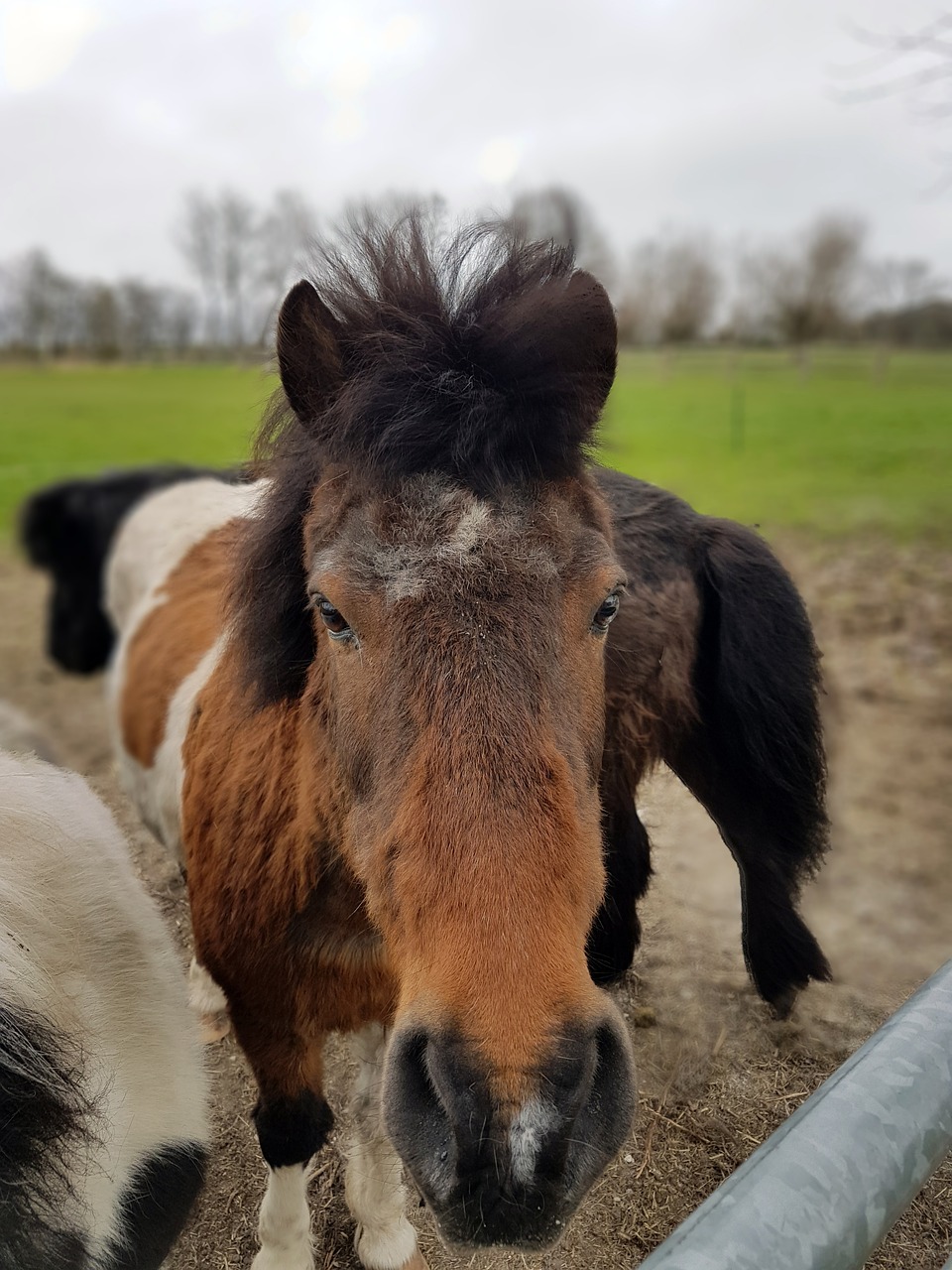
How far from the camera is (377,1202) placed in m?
2.30

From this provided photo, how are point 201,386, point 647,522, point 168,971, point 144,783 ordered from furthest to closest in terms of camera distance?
point 201,386 < point 144,783 < point 647,522 < point 168,971

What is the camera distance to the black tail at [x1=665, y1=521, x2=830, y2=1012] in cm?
255

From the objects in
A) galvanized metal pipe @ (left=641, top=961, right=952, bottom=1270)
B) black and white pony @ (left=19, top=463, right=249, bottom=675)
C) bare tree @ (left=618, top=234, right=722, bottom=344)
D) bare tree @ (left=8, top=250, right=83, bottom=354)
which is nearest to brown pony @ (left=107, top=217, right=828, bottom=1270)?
galvanized metal pipe @ (left=641, top=961, right=952, bottom=1270)

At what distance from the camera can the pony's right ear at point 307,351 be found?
1.61m

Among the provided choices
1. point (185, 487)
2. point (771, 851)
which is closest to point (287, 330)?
point (771, 851)

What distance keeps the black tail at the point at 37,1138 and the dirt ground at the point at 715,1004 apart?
1177mm

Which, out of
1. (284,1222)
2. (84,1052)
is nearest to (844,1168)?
(84,1052)

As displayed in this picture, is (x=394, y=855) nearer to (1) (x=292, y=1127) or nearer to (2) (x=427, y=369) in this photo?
(2) (x=427, y=369)

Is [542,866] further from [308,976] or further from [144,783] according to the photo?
[144,783]

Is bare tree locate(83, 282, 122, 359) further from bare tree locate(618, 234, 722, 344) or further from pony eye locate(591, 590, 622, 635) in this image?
pony eye locate(591, 590, 622, 635)

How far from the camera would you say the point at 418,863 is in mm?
1236

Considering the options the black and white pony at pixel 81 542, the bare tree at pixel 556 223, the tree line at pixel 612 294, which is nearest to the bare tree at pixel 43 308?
the tree line at pixel 612 294

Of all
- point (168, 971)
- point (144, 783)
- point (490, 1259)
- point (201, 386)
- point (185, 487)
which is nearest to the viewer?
point (168, 971)

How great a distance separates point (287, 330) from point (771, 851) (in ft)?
7.27
